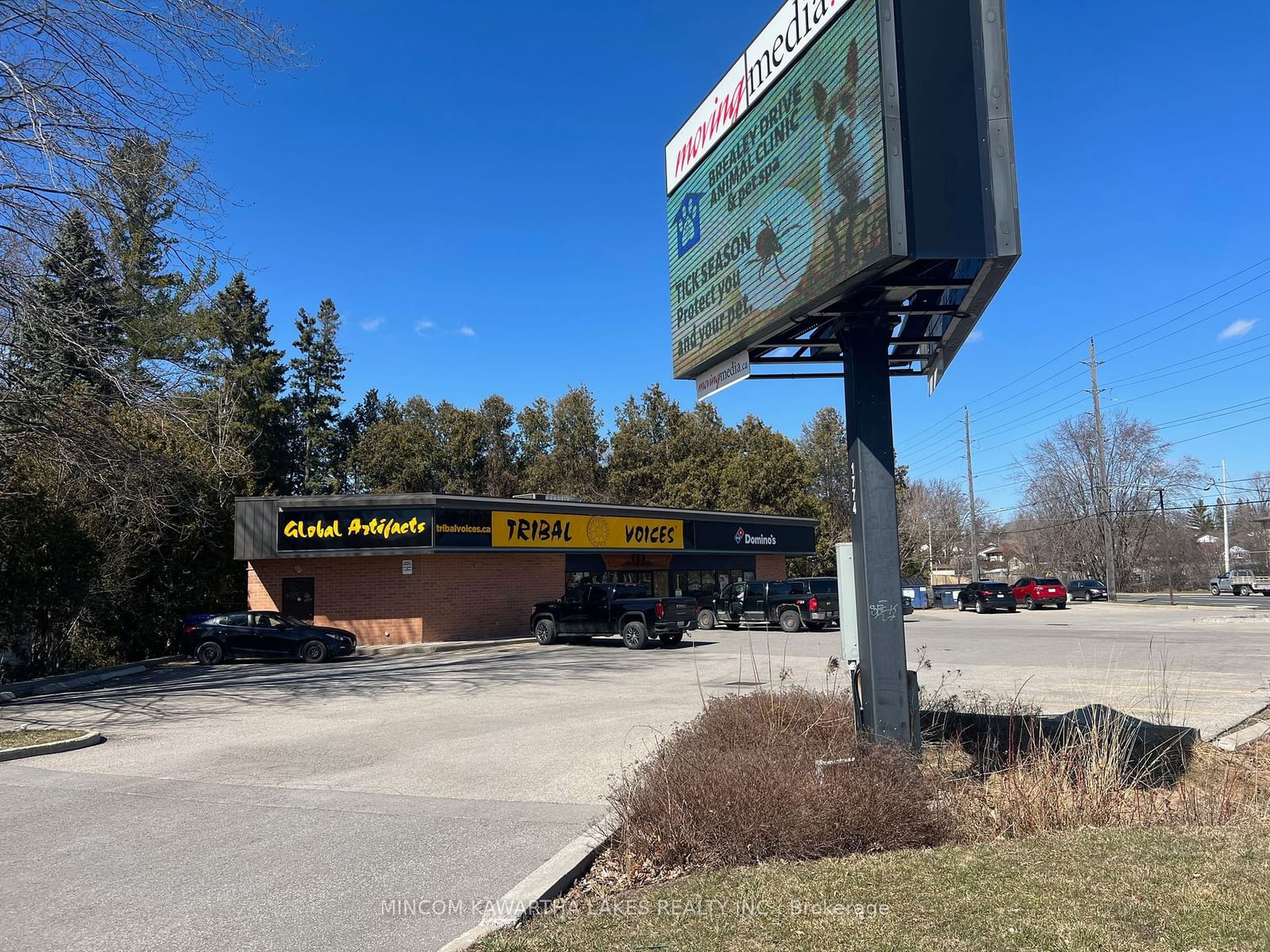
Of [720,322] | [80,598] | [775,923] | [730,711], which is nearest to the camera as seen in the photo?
[775,923]

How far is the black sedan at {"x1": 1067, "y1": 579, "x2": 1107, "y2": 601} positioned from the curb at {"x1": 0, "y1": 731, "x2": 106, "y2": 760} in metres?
56.9

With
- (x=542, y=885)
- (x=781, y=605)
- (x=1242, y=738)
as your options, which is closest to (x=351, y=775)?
(x=542, y=885)

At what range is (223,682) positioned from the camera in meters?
19.8

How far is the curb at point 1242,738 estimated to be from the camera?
9672 millimetres

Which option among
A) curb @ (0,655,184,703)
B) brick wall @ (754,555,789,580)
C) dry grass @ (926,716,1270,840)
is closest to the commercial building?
curb @ (0,655,184,703)

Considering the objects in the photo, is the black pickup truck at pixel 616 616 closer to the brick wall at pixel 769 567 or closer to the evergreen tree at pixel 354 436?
the brick wall at pixel 769 567

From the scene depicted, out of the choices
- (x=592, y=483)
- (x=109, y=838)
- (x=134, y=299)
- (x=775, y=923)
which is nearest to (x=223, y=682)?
(x=134, y=299)

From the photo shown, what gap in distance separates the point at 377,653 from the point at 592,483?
33693 millimetres

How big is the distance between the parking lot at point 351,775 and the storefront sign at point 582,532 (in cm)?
785

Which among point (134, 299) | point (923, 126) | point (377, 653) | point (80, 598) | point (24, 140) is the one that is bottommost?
point (377, 653)

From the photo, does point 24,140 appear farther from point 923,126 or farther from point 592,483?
point 592,483

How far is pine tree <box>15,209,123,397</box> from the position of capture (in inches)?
563

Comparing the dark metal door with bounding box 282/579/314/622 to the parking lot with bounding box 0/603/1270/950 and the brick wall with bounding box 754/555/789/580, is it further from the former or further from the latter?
the brick wall with bounding box 754/555/789/580

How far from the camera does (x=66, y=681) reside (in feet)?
66.9
